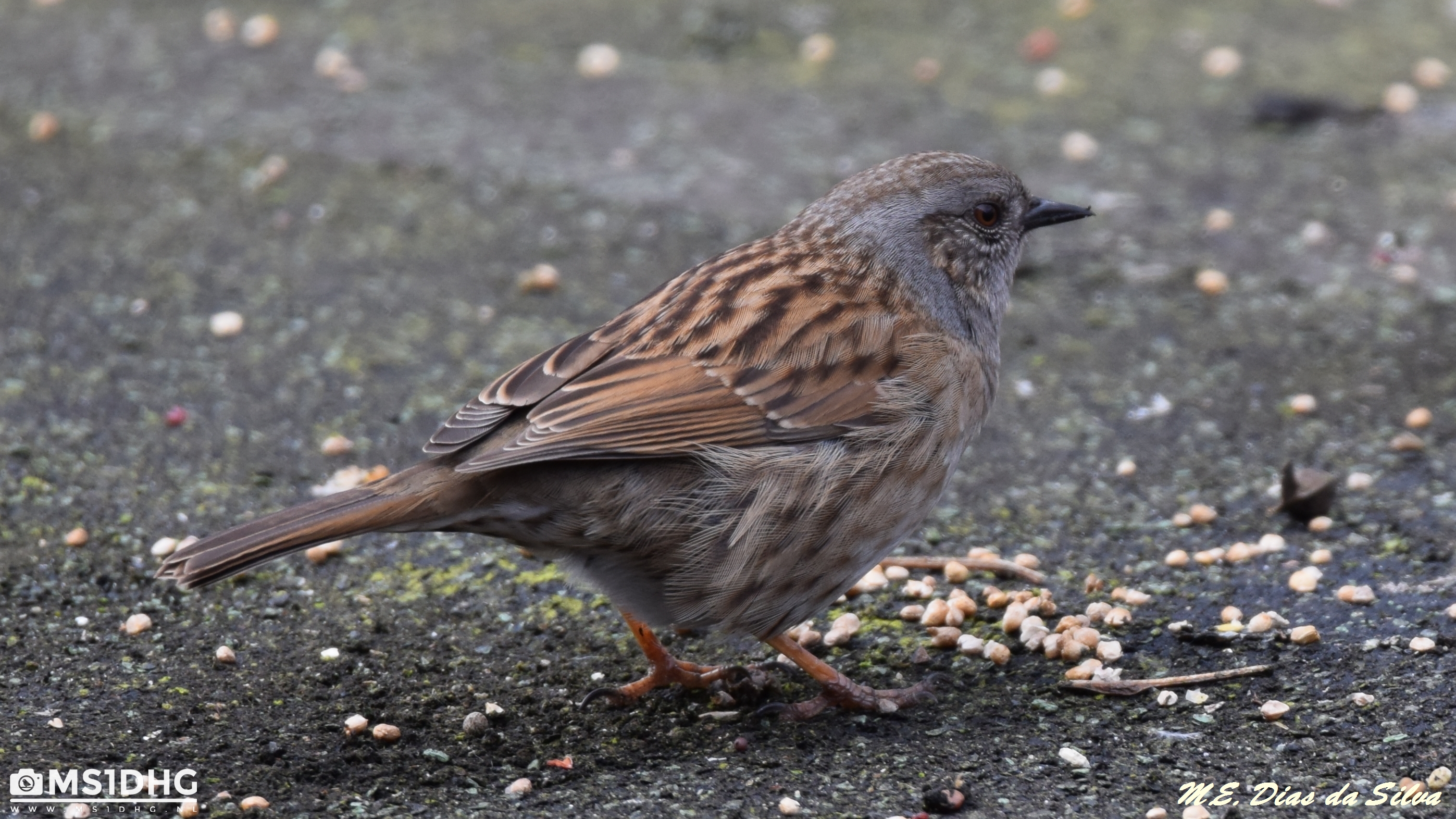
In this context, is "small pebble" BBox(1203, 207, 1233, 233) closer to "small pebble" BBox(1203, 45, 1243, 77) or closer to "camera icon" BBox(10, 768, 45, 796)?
"small pebble" BBox(1203, 45, 1243, 77)

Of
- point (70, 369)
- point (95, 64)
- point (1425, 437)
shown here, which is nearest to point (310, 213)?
point (70, 369)

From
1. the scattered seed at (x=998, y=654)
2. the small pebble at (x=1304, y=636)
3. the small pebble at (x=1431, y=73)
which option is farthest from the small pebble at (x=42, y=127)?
the small pebble at (x=1431, y=73)

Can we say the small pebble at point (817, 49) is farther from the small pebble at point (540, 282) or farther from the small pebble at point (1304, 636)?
the small pebble at point (1304, 636)

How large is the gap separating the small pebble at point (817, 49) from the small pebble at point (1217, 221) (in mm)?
2380

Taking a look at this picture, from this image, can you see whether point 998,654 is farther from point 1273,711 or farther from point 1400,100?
point 1400,100

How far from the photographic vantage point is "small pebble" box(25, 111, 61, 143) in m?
7.49

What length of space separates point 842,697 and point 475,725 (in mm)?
946

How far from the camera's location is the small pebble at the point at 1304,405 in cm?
555

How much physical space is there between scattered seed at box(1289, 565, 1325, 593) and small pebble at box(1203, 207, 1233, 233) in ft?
8.58

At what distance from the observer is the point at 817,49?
27.4 ft

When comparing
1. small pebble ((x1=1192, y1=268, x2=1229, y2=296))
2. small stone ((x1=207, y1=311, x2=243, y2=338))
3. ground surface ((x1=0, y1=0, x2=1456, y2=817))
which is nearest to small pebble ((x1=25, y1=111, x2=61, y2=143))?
ground surface ((x1=0, y1=0, x2=1456, y2=817))

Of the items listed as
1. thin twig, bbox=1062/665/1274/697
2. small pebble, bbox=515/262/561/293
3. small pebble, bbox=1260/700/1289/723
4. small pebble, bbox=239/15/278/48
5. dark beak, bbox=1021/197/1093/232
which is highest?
small pebble, bbox=239/15/278/48

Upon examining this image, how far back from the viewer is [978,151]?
7.37 m

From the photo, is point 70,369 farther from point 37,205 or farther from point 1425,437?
point 1425,437
